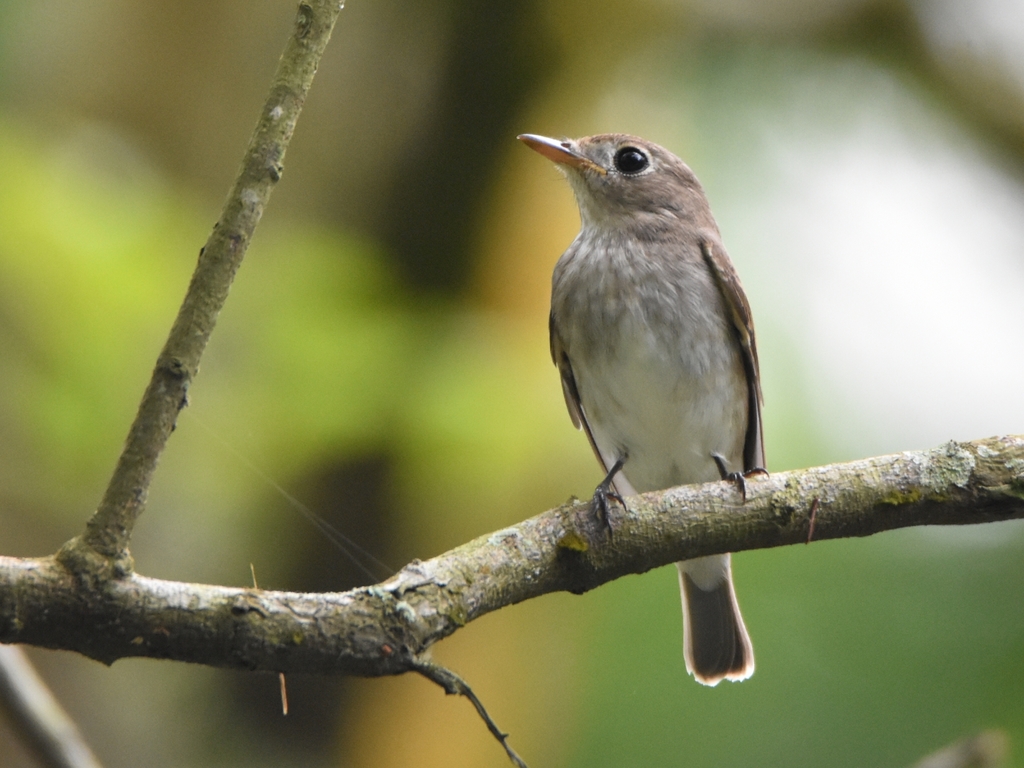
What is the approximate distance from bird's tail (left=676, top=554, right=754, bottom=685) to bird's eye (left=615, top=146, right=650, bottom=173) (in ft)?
5.17

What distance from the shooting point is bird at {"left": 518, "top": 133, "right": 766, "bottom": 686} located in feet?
12.4

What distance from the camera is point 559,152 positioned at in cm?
419

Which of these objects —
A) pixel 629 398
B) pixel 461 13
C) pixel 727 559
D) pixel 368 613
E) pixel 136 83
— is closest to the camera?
pixel 368 613

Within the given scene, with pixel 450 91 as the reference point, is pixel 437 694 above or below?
below

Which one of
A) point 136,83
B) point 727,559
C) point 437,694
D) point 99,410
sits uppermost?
point 136,83

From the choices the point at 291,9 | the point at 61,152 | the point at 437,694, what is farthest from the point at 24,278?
the point at 437,694

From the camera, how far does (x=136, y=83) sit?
16.2 ft

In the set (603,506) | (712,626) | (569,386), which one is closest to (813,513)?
(603,506)

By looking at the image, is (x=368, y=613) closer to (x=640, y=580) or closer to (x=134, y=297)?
(x=134, y=297)

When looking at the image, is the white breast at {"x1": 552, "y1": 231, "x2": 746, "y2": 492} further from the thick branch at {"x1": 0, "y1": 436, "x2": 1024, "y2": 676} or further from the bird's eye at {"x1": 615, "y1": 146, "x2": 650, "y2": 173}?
the thick branch at {"x1": 0, "y1": 436, "x2": 1024, "y2": 676}

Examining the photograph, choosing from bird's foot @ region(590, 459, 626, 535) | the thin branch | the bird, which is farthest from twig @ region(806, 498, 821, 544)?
the thin branch

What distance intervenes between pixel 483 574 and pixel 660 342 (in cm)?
176

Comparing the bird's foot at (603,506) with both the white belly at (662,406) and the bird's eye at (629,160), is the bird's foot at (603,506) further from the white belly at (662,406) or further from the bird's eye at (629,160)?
the bird's eye at (629,160)

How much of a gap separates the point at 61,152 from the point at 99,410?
1132 millimetres
